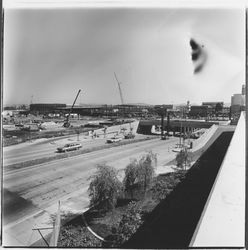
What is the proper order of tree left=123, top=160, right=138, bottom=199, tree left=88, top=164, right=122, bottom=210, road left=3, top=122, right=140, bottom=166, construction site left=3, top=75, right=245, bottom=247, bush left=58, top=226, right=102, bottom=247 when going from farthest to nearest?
road left=3, top=122, right=140, bottom=166 → tree left=123, top=160, right=138, bottom=199 → tree left=88, top=164, right=122, bottom=210 → construction site left=3, top=75, right=245, bottom=247 → bush left=58, top=226, right=102, bottom=247

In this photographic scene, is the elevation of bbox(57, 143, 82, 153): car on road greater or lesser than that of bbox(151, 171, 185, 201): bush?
greater

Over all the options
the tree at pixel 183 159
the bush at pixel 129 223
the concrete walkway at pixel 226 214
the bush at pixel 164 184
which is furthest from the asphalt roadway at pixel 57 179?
the concrete walkway at pixel 226 214

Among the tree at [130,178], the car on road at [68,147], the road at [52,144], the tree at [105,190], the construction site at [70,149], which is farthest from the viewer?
the car on road at [68,147]

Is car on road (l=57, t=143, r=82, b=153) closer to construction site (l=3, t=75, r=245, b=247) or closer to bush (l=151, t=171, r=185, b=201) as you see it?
construction site (l=3, t=75, r=245, b=247)

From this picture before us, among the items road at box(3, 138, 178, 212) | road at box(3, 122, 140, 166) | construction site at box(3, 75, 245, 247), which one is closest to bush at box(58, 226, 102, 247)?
construction site at box(3, 75, 245, 247)

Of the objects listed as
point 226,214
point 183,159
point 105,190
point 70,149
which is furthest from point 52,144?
point 226,214

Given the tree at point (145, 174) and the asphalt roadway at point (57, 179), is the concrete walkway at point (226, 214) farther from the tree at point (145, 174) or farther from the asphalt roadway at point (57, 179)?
the asphalt roadway at point (57, 179)

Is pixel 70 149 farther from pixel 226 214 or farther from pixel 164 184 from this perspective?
pixel 226 214

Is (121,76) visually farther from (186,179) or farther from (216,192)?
(186,179)
